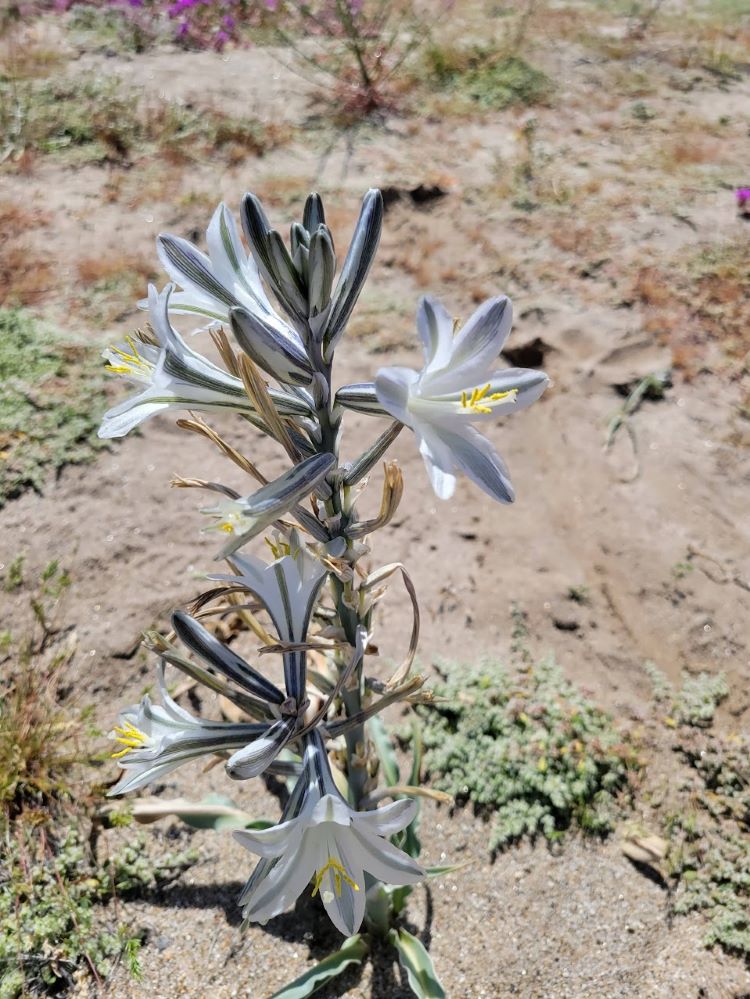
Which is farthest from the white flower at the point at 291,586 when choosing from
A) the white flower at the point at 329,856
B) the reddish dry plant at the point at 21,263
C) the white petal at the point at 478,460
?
the reddish dry plant at the point at 21,263

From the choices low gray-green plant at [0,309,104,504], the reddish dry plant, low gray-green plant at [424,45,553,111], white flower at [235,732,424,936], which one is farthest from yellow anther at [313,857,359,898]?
low gray-green plant at [424,45,553,111]

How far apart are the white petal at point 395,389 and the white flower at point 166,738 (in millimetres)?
635

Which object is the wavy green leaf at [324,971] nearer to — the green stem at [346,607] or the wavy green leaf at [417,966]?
the wavy green leaf at [417,966]

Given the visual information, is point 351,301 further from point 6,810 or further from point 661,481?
point 661,481

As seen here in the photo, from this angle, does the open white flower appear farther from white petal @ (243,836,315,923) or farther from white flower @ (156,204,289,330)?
white petal @ (243,836,315,923)

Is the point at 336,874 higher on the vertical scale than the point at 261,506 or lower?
lower

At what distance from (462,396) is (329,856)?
810 millimetres

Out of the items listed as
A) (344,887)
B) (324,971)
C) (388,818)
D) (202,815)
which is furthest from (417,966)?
(388,818)

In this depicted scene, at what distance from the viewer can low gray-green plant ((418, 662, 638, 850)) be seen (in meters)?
2.16

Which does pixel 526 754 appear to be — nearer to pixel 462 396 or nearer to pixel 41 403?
pixel 462 396

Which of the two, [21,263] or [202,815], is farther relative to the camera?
[21,263]

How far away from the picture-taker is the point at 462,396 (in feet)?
3.80

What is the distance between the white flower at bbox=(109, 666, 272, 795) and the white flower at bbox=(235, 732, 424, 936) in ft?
0.52

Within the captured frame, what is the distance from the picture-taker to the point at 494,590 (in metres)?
2.78
